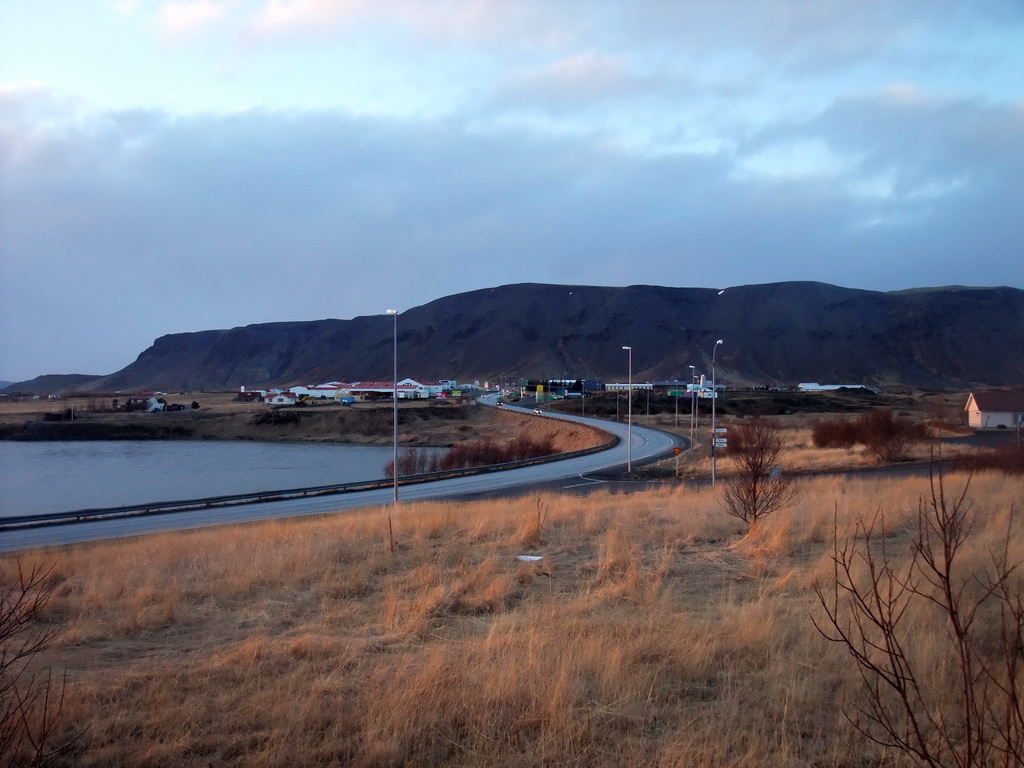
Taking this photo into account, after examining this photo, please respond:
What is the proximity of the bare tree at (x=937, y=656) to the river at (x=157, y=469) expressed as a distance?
142 ft

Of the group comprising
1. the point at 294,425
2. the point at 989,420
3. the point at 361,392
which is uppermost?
the point at 361,392

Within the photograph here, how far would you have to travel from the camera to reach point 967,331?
6811 inches

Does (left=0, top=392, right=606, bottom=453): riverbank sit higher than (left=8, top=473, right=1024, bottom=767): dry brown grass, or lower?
lower

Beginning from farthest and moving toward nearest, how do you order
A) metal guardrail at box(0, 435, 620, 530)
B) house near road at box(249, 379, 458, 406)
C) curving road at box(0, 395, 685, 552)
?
house near road at box(249, 379, 458, 406)
metal guardrail at box(0, 435, 620, 530)
curving road at box(0, 395, 685, 552)

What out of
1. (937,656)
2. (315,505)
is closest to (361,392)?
(315,505)

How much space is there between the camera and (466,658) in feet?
19.9

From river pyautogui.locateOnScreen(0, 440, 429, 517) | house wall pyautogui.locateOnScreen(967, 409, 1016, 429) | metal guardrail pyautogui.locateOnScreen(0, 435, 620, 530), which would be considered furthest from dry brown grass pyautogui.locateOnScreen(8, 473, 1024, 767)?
house wall pyautogui.locateOnScreen(967, 409, 1016, 429)

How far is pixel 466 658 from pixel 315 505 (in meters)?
24.3

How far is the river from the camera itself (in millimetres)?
47406

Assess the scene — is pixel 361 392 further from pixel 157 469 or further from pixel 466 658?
pixel 466 658

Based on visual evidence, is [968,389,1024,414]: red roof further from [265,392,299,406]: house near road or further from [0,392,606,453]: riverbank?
[265,392,299,406]: house near road

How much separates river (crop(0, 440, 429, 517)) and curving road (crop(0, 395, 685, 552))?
17106 mm

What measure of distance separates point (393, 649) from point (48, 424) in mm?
107441

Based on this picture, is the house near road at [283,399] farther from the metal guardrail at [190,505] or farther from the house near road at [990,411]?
the house near road at [990,411]
